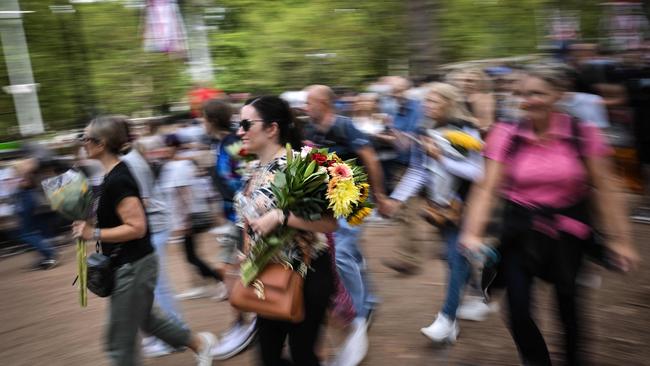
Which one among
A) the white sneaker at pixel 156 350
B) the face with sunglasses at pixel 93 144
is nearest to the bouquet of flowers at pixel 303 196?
the face with sunglasses at pixel 93 144

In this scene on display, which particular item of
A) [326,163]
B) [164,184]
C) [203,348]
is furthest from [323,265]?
[164,184]

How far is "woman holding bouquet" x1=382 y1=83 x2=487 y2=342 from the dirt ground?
0.87ft

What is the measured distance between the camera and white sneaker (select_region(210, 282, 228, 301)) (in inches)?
213

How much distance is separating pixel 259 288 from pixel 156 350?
2.21 meters

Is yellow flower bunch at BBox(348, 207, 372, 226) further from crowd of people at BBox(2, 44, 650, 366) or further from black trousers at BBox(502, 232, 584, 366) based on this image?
black trousers at BBox(502, 232, 584, 366)

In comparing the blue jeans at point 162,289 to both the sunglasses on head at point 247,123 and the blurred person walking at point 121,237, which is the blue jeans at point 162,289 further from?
the sunglasses on head at point 247,123

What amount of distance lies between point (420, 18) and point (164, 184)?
516 cm

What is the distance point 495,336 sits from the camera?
4.20 metres

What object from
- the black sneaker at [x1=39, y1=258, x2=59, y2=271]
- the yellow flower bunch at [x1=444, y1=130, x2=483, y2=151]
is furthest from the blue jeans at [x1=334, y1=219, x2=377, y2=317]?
the black sneaker at [x1=39, y1=258, x2=59, y2=271]

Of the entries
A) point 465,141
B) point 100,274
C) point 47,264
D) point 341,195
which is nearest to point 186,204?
point 100,274

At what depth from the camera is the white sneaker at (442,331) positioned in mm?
4059

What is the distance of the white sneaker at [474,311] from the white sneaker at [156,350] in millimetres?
2263

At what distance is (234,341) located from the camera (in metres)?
4.24

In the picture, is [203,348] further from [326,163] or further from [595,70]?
[595,70]
